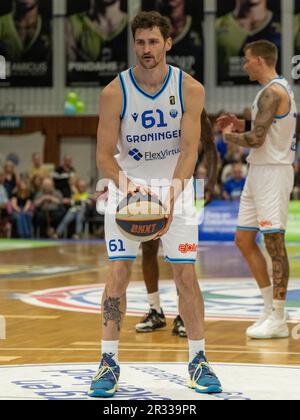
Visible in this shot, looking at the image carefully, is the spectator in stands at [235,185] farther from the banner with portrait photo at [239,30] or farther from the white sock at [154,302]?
the white sock at [154,302]

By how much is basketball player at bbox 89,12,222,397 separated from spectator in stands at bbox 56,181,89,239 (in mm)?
17233

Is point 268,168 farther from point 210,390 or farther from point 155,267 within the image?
point 210,390

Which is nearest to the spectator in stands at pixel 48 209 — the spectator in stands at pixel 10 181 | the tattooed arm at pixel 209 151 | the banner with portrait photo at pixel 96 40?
the spectator in stands at pixel 10 181

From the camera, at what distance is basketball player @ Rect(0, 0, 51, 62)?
92.5 ft

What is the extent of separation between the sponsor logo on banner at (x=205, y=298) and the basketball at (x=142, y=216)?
3.52 m

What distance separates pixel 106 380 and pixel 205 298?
16.6 ft

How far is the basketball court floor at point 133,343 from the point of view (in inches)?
218

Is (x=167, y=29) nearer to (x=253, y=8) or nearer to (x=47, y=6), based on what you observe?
(x=253, y=8)

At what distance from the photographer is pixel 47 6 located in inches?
1117

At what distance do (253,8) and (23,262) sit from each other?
13623 millimetres

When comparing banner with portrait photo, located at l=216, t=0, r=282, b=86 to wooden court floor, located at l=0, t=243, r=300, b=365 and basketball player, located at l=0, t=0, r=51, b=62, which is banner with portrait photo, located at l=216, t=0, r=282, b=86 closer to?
basketball player, located at l=0, t=0, r=51, b=62

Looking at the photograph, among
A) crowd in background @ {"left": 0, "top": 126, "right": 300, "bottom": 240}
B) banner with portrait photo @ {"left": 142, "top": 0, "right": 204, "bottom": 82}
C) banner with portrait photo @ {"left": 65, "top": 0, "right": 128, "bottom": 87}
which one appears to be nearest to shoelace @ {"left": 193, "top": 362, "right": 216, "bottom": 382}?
crowd in background @ {"left": 0, "top": 126, "right": 300, "bottom": 240}

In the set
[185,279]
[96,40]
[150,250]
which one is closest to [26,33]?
[96,40]

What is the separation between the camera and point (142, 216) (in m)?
5.43
